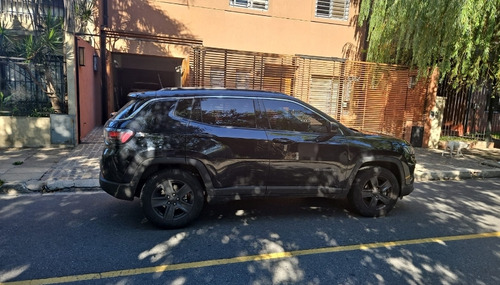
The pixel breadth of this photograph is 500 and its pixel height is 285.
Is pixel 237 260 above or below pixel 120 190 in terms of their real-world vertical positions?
below

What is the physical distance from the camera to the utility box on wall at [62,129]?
9.09 metres

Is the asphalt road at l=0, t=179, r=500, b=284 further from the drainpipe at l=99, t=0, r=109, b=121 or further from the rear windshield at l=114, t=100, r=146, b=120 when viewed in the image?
the drainpipe at l=99, t=0, r=109, b=121

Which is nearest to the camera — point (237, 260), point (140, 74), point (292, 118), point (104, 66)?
point (237, 260)

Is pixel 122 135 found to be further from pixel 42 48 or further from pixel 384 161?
pixel 42 48

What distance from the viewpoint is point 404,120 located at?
39.3 ft

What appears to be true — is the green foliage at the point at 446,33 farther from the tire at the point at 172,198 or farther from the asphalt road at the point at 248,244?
the tire at the point at 172,198

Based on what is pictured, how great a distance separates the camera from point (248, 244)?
163 inches

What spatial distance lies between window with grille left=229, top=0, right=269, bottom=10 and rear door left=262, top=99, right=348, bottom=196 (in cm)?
826

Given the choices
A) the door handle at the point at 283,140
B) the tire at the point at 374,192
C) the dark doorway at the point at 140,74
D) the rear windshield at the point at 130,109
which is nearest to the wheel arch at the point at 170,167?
the rear windshield at the point at 130,109

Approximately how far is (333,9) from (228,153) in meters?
10.3

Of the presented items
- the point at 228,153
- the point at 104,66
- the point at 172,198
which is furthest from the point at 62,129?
the point at 228,153

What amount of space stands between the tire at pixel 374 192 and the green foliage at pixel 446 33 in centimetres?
559

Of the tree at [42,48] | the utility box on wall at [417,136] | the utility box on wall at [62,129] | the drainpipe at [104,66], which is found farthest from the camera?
the utility box on wall at [417,136]

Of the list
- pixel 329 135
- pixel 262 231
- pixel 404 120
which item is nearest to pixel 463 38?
pixel 404 120
